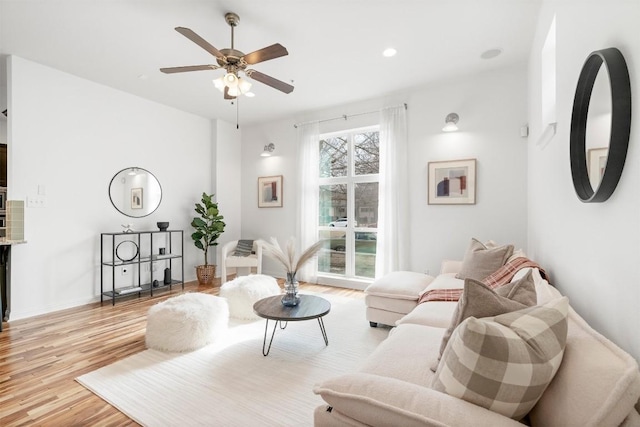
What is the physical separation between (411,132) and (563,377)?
3.82 meters

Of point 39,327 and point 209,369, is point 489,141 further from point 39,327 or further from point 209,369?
point 39,327

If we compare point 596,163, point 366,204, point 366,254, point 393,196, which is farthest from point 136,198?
point 596,163

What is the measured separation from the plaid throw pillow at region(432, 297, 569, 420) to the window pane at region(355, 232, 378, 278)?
3801mm

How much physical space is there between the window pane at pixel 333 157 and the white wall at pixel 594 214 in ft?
9.91

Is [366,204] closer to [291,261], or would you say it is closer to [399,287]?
[399,287]

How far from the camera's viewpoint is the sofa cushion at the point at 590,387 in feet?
2.38

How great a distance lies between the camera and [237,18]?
264cm

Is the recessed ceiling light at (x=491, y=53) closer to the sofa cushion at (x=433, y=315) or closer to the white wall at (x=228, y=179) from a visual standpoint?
the sofa cushion at (x=433, y=315)

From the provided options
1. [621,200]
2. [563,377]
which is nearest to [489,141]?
[621,200]

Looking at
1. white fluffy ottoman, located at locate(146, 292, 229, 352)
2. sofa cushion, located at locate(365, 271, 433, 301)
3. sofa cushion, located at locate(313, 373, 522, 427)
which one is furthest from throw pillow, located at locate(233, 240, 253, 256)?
sofa cushion, located at locate(313, 373, 522, 427)

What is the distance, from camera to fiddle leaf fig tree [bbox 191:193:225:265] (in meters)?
5.04

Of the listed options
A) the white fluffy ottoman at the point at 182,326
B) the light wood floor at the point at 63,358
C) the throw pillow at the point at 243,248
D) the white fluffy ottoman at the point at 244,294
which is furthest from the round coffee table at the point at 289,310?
the throw pillow at the point at 243,248

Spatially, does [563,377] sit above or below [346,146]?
below

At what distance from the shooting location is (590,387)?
79cm
